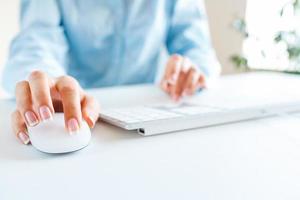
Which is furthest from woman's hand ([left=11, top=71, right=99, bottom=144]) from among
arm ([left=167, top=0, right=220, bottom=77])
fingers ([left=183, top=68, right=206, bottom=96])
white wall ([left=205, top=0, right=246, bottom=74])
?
white wall ([left=205, top=0, right=246, bottom=74])

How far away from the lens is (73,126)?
0.88ft

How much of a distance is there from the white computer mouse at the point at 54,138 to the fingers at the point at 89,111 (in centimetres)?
3

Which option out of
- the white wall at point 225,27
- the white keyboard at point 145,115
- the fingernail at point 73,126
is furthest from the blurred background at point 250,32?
the fingernail at point 73,126

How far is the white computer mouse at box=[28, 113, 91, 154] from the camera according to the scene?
0.26m

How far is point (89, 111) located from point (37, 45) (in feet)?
0.95

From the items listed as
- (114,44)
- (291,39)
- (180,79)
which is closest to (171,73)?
(180,79)

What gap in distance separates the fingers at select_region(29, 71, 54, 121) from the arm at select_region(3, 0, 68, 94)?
7.1 inches

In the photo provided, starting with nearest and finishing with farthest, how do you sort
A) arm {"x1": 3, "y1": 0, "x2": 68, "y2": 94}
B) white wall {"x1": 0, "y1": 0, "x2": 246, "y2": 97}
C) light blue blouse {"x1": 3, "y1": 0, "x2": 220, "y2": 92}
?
arm {"x1": 3, "y1": 0, "x2": 68, "y2": 94}
light blue blouse {"x1": 3, "y1": 0, "x2": 220, "y2": 92}
white wall {"x1": 0, "y1": 0, "x2": 246, "y2": 97}

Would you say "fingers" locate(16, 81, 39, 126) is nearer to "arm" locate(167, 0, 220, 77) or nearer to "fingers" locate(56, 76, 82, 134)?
"fingers" locate(56, 76, 82, 134)

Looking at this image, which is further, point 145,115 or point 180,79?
point 180,79

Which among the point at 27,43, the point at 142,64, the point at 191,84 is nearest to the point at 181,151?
the point at 191,84

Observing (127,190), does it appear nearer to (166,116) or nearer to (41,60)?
(166,116)

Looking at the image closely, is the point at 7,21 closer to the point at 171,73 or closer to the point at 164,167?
the point at 171,73

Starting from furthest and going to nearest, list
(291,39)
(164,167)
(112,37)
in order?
(291,39) → (112,37) → (164,167)
